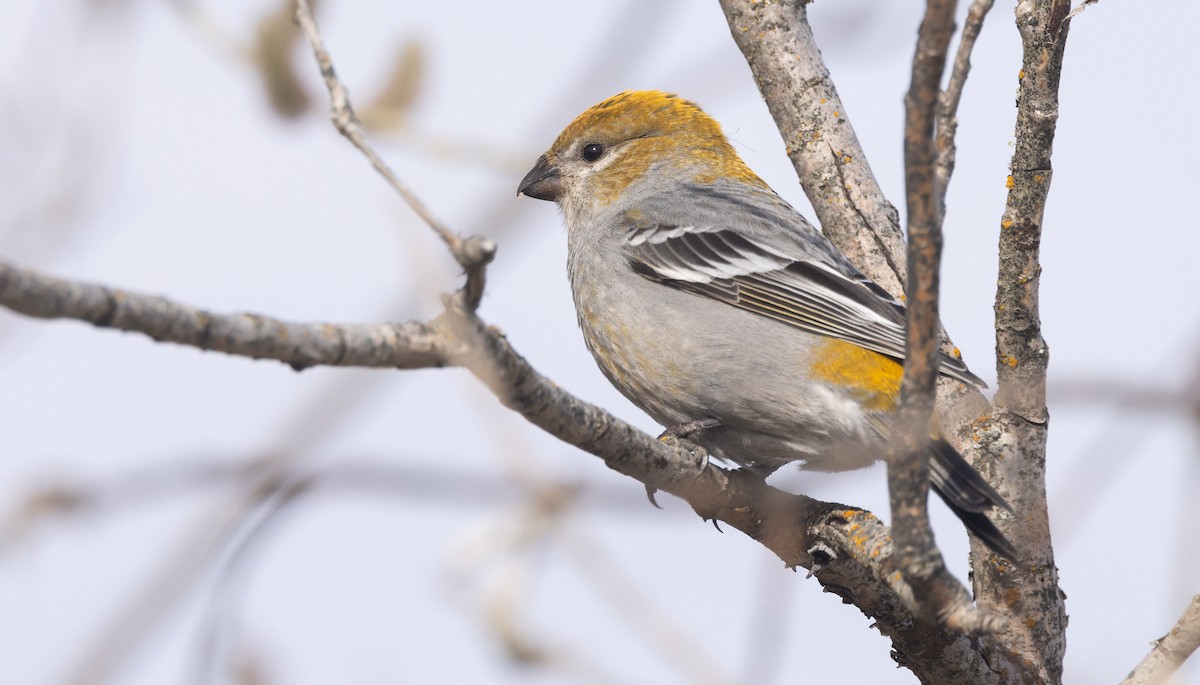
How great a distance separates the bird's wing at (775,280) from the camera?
4.45 meters

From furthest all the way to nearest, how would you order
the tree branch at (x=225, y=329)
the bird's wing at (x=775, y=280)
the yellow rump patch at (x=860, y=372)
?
the bird's wing at (x=775, y=280), the yellow rump patch at (x=860, y=372), the tree branch at (x=225, y=329)

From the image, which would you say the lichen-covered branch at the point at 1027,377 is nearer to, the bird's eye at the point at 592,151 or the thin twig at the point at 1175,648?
the thin twig at the point at 1175,648

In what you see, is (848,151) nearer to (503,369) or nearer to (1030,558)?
(1030,558)

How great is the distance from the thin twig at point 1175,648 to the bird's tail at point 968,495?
64 centimetres

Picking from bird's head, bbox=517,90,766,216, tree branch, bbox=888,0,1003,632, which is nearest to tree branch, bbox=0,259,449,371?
tree branch, bbox=888,0,1003,632

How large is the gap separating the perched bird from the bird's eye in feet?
1.44

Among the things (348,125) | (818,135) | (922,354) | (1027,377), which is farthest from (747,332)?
(348,125)

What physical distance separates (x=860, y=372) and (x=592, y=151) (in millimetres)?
2430

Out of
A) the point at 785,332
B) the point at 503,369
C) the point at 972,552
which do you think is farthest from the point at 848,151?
the point at 503,369

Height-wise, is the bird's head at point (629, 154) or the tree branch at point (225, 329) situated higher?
the bird's head at point (629, 154)

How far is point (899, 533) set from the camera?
2.65m

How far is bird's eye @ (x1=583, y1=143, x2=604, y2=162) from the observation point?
20.5 ft

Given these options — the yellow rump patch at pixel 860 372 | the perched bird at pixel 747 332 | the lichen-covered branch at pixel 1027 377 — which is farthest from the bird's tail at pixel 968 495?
the yellow rump patch at pixel 860 372

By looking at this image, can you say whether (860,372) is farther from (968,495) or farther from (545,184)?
(545,184)
